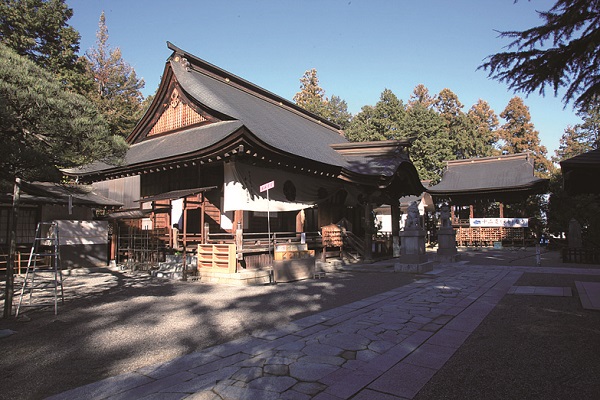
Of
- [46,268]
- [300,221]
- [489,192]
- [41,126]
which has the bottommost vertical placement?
[46,268]

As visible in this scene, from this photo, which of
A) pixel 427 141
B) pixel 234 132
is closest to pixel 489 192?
pixel 427 141

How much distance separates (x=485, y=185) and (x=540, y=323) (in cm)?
2760

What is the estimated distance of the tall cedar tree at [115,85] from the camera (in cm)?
2567

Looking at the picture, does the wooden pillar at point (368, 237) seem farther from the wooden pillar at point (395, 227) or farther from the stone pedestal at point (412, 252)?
the wooden pillar at point (395, 227)

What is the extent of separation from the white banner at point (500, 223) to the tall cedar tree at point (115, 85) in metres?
27.4

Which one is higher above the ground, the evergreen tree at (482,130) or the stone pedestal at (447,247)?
the evergreen tree at (482,130)

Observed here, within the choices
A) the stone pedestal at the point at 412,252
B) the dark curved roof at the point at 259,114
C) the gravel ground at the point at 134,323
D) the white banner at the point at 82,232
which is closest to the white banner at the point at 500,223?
the dark curved roof at the point at 259,114

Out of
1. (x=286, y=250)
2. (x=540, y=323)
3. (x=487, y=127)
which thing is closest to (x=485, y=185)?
(x=487, y=127)

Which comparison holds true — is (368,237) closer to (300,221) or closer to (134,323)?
(300,221)

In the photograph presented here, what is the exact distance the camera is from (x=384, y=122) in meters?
37.3

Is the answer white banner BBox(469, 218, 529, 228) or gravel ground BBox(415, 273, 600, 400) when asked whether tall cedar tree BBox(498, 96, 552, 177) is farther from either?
gravel ground BBox(415, 273, 600, 400)

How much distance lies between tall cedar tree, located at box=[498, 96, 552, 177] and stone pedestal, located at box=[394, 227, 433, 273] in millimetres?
35859

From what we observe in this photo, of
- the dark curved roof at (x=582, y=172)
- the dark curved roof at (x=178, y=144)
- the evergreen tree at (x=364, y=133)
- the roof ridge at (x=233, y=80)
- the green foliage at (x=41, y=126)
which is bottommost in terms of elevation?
the dark curved roof at (x=582, y=172)

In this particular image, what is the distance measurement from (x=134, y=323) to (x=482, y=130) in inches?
1858
